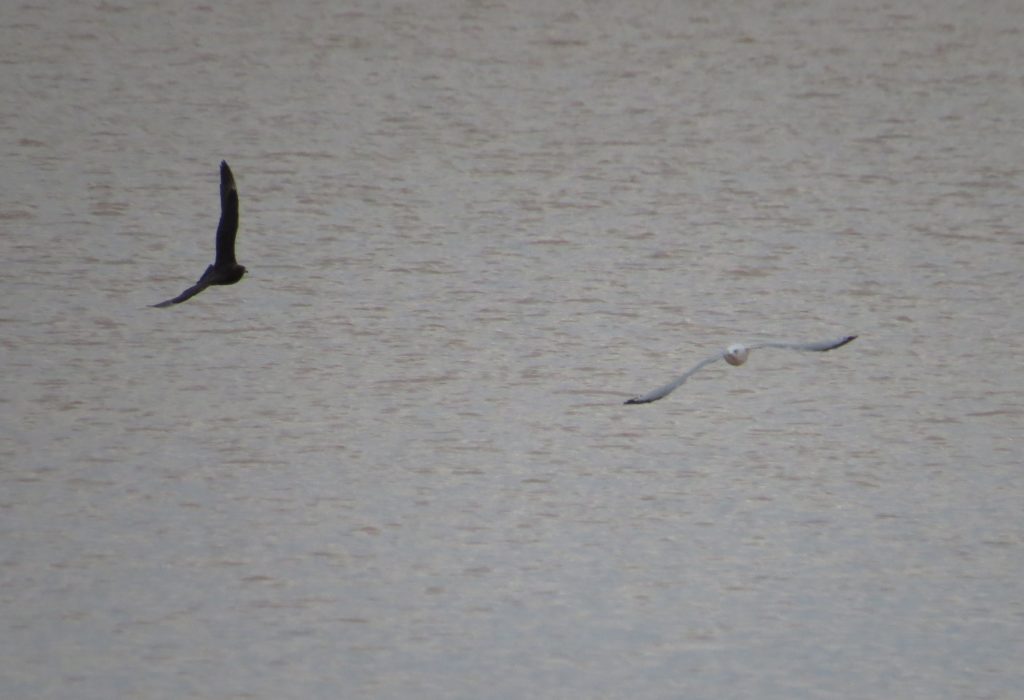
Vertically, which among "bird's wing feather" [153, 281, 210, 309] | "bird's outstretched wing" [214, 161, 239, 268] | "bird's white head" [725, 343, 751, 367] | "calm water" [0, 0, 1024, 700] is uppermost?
"bird's outstretched wing" [214, 161, 239, 268]

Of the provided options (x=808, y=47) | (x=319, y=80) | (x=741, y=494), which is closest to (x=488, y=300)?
(x=741, y=494)

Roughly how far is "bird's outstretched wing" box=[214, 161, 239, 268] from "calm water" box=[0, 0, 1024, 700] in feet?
2.46

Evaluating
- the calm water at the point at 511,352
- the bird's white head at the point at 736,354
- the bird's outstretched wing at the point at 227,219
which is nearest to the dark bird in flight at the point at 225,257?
the bird's outstretched wing at the point at 227,219

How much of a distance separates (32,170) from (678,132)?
377cm

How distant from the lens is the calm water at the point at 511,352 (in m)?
6.38

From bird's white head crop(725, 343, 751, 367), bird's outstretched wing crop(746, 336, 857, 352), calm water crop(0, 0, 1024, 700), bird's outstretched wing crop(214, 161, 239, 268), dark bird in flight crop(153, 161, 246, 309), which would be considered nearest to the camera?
calm water crop(0, 0, 1024, 700)

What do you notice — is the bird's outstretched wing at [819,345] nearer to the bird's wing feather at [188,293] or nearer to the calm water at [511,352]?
the calm water at [511,352]

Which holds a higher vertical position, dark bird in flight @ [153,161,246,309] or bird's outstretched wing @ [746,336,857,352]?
dark bird in flight @ [153,161,246,309]

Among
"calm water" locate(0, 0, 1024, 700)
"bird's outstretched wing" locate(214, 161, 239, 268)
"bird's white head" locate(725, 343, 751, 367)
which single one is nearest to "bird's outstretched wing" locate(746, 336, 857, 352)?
"bird's white head" locate(725, 343, 751, 367)

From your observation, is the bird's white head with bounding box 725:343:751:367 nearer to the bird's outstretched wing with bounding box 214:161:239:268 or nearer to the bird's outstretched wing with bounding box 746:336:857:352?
the bird's outstretched wing with bounding box 746:336:857:352

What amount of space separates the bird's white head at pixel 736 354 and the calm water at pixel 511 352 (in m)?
A: 0.58

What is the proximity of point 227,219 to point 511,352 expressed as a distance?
170 cm

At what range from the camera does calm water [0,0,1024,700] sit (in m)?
6.38

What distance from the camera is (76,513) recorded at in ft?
23.2
